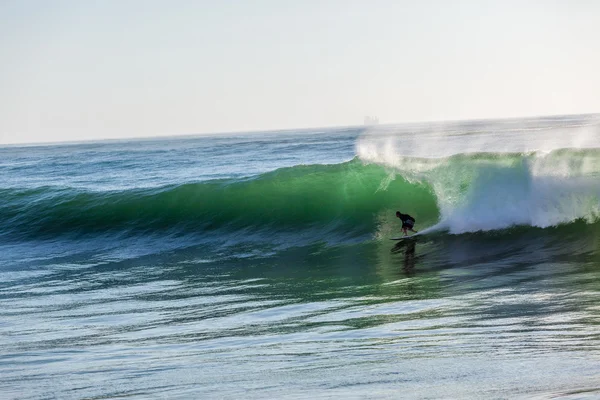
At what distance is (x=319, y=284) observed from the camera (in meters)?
12.2

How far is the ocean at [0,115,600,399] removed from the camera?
7.01m

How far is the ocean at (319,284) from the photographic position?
276 inches

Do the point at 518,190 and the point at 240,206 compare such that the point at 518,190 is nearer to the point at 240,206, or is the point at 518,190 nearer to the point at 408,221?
the point at 408,221

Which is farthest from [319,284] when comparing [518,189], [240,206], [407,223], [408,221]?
[240,206]

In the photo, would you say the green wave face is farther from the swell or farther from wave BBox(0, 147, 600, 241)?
the swell

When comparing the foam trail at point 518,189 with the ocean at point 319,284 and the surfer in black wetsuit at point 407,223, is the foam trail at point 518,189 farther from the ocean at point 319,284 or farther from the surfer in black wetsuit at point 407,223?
the surfer in black wetsuit at point 407,223

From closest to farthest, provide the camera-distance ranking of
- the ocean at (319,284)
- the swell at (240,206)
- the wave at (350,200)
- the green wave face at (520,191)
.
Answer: the ocean at (319,284)
the green wave face at (520,191)
the wave at (350,200)
the swell at (240,206)

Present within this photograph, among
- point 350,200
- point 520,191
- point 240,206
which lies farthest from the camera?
point 240,206

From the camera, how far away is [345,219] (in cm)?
1941

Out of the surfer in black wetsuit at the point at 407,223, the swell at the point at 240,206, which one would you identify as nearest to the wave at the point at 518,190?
the surfer in black wetsuit at the point at 407,223

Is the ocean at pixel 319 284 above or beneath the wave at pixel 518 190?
beneath

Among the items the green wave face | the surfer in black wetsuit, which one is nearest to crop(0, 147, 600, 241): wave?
the green wave face

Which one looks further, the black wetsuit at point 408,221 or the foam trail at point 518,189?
the black wetsuit at point 408,221

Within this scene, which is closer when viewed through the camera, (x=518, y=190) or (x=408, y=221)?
(x=518, y=190)
